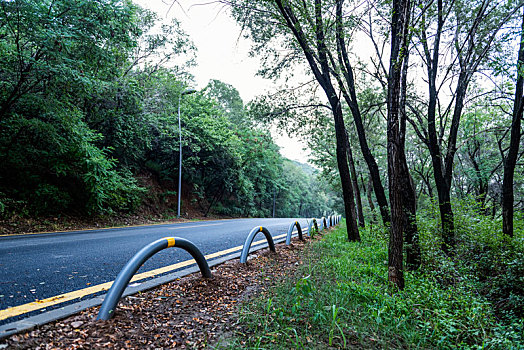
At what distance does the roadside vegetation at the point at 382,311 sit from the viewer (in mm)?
2416

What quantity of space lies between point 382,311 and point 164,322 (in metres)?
2.08

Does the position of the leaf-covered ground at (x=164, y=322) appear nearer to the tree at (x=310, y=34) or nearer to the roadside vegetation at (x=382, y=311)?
the roadside vegetation at (x=382, y=311)

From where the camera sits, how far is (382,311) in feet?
9.51

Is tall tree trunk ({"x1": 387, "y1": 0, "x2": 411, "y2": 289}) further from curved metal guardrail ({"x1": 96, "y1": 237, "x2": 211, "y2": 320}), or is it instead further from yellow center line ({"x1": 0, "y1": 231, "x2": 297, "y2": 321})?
yellow center line ({"x1": 0, "y1": 231, "x2": 297, "y2": 321})

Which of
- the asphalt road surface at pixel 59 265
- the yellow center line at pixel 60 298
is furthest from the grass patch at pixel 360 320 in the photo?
the asphalt road surface at pixel 59 265

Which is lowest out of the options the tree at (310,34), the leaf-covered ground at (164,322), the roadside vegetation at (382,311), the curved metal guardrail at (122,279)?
the roadside vegetation at (382,311)

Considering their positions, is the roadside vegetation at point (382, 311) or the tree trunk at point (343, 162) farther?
the tree trunk at point (343, 162)

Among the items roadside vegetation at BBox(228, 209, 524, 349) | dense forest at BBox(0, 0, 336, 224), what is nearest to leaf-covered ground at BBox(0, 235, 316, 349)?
roadside vegetation at BBox(228, 209, 524, 349)

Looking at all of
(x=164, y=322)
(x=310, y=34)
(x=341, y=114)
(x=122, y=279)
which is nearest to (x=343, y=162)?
(x=341, y=114)

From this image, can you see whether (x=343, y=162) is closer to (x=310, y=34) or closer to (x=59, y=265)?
(x=310, y=34)

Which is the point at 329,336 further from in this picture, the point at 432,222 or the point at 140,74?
the point at 140,74

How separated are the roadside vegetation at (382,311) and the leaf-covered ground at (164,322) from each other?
0.23 metres

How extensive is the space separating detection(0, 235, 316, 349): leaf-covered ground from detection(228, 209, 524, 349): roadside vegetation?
229 mm

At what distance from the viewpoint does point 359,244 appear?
8102mm
